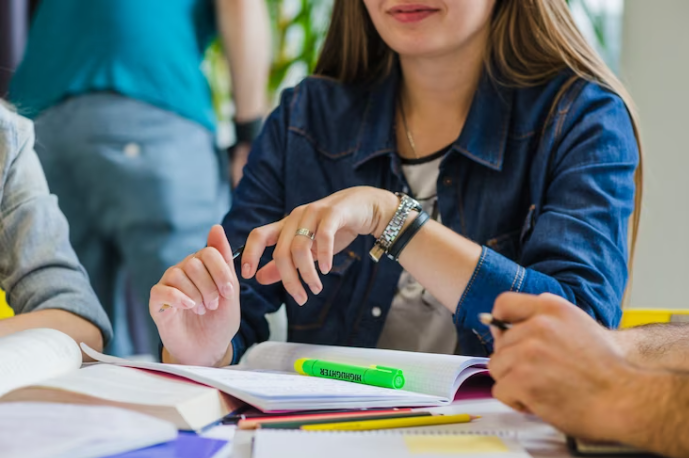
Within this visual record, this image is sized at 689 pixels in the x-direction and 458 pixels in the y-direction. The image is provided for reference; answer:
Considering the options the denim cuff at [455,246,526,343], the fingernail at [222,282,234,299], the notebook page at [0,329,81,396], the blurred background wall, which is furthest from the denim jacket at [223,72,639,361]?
the blurred background wall

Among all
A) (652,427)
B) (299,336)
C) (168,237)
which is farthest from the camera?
(168,237)

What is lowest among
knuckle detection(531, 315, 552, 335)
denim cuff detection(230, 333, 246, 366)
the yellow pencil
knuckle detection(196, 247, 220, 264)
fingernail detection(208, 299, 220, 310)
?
denim cuff detection(230, 333, 246, 366)

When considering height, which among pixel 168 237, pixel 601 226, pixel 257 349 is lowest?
pixel 168 237

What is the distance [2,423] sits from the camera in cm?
64

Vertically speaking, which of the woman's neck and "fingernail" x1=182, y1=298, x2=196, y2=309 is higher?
the woman's neck

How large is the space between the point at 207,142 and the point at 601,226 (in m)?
1.01

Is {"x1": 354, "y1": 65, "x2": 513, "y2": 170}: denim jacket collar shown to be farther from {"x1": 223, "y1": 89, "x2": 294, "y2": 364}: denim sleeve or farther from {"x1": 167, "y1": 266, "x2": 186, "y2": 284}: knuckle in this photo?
{"x1": 167, "y1": 266, "x2": 186, "y2": 284}: knuckle

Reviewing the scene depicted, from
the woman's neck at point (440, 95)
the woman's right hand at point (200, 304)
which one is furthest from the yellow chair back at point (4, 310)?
the woman's neck at point (440, 95)

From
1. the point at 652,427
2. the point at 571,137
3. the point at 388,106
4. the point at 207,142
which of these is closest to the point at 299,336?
the point at 388,106

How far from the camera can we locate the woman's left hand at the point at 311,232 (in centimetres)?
96

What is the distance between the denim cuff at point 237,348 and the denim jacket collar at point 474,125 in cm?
34

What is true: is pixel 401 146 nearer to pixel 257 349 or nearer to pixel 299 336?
pixel 299 336

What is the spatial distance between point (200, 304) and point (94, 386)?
0.95 ft

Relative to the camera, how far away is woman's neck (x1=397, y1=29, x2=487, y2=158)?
4.62ft
